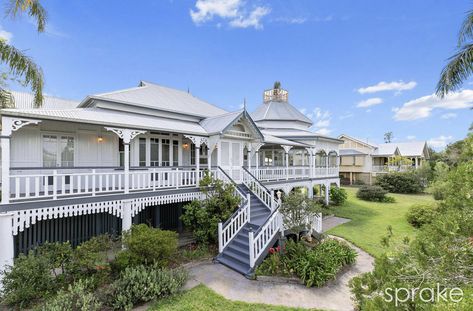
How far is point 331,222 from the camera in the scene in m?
17.0

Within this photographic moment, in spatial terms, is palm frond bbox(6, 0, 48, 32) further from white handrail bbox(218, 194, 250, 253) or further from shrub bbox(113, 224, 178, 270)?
white handrail bbox(218, 194, 250, 253)

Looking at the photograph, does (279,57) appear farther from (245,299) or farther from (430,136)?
(430,136)

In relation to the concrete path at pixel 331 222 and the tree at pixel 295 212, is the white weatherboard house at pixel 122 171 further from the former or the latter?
the concrete path at pixel 331 222

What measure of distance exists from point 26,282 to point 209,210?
6716 mm

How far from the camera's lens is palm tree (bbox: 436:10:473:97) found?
9867 mm

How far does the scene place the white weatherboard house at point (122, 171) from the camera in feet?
25.6

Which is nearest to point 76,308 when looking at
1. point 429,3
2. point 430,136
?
point 429,3

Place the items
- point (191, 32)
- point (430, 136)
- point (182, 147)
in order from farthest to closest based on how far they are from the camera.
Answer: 1. point (430, 136)
2. point (191, 32)
3. point (182, 147)

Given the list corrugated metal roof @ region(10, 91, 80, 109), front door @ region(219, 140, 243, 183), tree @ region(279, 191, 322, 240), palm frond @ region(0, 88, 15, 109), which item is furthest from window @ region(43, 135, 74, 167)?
tree @ region(279, 191, 322, 240)

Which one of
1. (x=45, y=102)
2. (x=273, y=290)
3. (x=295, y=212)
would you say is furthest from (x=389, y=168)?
(x=45, y=102)

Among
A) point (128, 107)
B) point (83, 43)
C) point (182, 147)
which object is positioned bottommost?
point (182, 147)

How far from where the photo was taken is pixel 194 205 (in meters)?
11.2

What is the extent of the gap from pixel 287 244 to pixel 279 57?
20.9 metres

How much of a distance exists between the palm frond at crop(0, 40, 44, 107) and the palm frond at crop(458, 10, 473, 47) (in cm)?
1922
